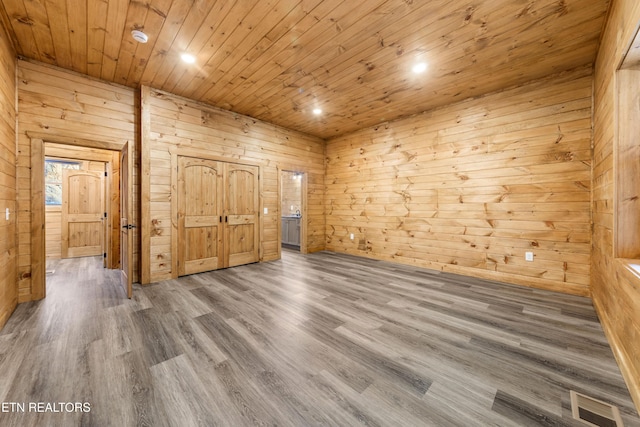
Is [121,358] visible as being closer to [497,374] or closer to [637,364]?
[497,374]

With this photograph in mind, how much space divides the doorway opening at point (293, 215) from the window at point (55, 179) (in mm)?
5182

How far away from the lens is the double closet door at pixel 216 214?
4.06 metres

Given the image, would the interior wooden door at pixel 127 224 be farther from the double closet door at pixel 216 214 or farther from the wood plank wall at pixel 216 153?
the double closet door at pixel 216 214

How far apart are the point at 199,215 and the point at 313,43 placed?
318cm

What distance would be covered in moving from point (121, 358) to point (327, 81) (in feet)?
12.3

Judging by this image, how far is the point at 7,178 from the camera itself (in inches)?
98.8

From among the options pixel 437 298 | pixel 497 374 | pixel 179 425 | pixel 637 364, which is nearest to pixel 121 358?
pixel 179 425

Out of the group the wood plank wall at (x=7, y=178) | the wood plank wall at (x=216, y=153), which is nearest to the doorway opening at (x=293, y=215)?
the wood plank wall at (x=216, y=153)

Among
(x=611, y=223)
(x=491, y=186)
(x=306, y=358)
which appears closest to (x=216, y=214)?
(x=306, y=358)

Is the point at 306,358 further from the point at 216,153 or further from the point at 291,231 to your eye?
the point at 291,231

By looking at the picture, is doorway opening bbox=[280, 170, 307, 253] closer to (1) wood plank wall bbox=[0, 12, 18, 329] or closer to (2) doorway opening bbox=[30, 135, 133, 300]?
(2) doorway opening bbox=[30, 135, 133, 300]

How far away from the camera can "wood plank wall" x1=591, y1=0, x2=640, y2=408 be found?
61.2 inches

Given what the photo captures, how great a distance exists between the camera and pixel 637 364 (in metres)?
1.47

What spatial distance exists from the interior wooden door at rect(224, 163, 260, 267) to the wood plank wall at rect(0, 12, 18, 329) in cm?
248
